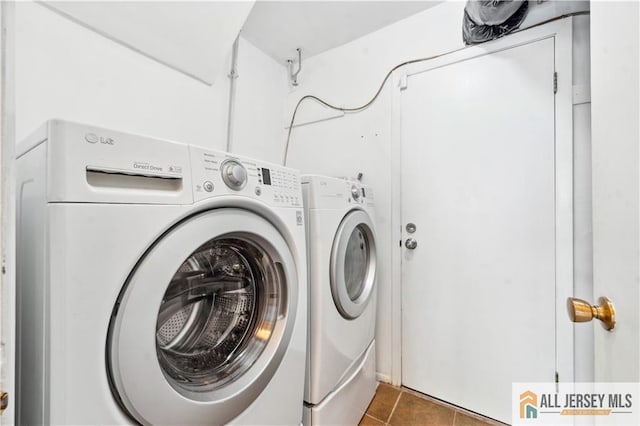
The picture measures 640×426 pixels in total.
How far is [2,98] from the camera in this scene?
413 millimetres

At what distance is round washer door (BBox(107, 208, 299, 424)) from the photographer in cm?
57

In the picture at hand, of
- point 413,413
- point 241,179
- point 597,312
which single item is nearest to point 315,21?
point 241,179

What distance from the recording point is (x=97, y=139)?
0.54 m

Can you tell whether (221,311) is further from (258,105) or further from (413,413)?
(258,105)

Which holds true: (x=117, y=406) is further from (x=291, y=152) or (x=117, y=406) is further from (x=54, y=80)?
(x=291, y=152)

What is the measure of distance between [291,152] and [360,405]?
1.68 m

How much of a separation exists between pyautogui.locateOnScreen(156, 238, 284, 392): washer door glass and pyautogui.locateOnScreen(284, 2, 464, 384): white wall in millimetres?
1013

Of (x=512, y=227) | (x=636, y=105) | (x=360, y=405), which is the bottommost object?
(x=360, y=405)

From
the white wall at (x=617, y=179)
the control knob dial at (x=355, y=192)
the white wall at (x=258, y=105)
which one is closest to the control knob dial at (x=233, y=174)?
the control knob dial at (x=355, y=192)

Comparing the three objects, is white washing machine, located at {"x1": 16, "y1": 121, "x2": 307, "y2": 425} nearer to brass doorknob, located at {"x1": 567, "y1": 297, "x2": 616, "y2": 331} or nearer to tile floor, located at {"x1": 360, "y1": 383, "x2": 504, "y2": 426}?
brass doorknob, located at {"x1": 567, "y1": 297, "x2": 616, "y2": 331}

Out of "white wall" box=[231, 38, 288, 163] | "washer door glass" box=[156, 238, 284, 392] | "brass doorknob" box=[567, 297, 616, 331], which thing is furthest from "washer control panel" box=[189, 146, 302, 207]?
"white wall" box=[231, 38, 288, 163]

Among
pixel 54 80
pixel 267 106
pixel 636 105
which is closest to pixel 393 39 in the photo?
pixel 267 106

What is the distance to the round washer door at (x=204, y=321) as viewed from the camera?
1.86 feet

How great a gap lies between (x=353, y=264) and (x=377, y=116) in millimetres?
970
